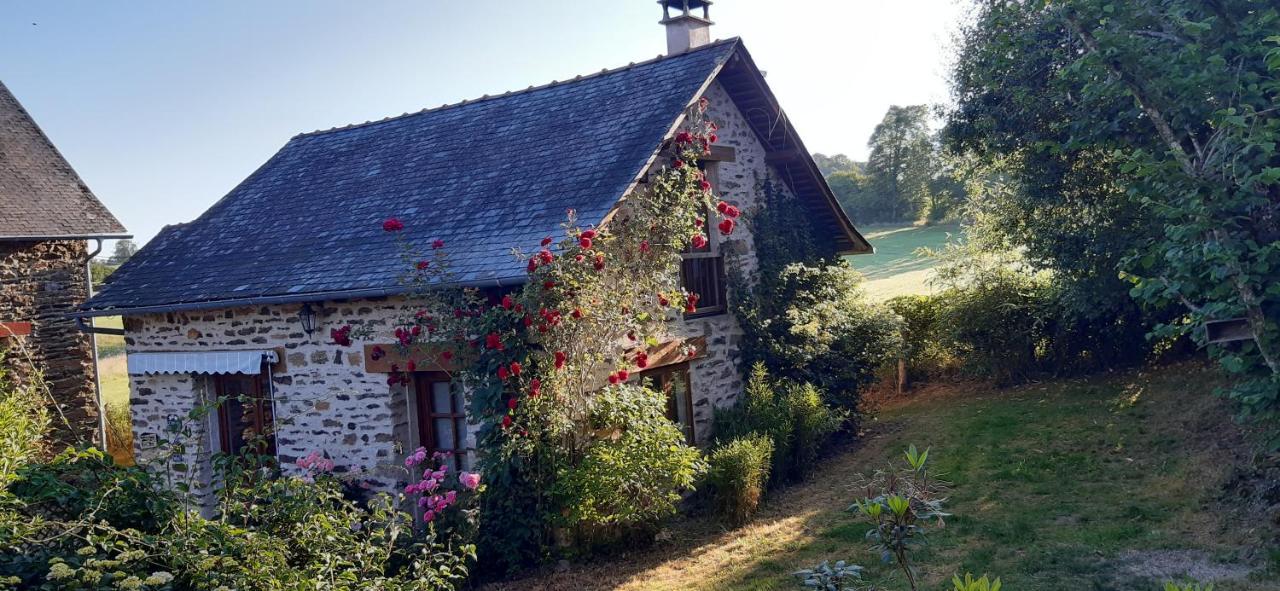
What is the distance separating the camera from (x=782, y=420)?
9.45 meters

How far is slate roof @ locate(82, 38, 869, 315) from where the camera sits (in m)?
8.39

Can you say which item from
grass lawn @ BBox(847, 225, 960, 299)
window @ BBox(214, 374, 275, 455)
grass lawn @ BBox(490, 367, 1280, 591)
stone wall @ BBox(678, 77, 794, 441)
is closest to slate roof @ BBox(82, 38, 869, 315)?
stone wall @ BBox(678, 77, 794, 441)

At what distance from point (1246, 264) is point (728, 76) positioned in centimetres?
609

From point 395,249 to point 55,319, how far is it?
7.03 meters

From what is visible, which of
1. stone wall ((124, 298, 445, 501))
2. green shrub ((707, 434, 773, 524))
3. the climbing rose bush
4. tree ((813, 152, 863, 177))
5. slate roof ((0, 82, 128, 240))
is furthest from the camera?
tree ((813, 152, 863, 177))

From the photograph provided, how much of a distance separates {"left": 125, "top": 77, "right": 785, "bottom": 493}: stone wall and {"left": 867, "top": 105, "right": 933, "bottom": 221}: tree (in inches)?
1145

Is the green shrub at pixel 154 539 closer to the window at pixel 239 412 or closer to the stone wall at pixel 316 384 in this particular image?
the stone wall at pixel 316 384

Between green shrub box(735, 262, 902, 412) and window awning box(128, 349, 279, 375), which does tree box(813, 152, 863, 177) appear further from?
window awning box(128, 349, 279, 375)

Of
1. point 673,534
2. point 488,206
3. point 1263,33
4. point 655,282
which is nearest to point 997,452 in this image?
point 673,534

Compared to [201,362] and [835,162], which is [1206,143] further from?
[835,162]

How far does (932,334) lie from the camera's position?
14172mm

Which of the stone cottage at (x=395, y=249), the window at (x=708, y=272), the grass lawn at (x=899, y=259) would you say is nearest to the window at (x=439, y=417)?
the stone cottage at (x=395, y=249)

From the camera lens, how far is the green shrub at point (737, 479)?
8297 millimetres

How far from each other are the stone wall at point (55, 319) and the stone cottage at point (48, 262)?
12mm
